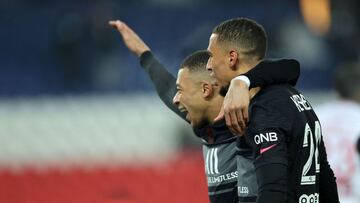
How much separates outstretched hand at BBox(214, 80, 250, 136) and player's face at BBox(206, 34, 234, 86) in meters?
0.21

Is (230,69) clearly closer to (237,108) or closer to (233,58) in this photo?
(233,58)

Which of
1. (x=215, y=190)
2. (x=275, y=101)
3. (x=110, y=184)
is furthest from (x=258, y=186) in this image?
(x=110, y=184)

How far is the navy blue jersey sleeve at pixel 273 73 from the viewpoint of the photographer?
371cm

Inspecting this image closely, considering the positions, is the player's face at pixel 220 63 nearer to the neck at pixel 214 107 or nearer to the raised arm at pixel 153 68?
the neck at pixel 214 107

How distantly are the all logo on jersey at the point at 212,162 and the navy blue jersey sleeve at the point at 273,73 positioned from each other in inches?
29.3

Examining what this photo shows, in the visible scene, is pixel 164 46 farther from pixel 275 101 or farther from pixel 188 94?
pixel 275 101

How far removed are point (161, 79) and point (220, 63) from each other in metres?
1.61

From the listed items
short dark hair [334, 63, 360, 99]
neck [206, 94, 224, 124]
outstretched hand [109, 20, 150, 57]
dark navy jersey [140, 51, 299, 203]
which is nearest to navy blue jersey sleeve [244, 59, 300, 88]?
dark navy jersey [140, 51, 299, 203]

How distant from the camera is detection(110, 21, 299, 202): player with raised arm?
380 centimetres

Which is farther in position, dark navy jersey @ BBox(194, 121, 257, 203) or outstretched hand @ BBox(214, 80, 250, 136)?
dark navy jersey @ BBox(194, 121, 257, 203)

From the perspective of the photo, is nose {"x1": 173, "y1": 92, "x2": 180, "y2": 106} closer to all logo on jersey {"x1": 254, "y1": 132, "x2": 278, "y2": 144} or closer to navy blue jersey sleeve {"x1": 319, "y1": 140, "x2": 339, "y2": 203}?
navy blue jersey sleeve {"x1": 319, "y1": 140, "x2": 339, "y2": 203}

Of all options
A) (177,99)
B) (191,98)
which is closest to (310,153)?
(191,98)

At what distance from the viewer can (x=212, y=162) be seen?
4.47 m

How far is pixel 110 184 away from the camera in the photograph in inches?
348
